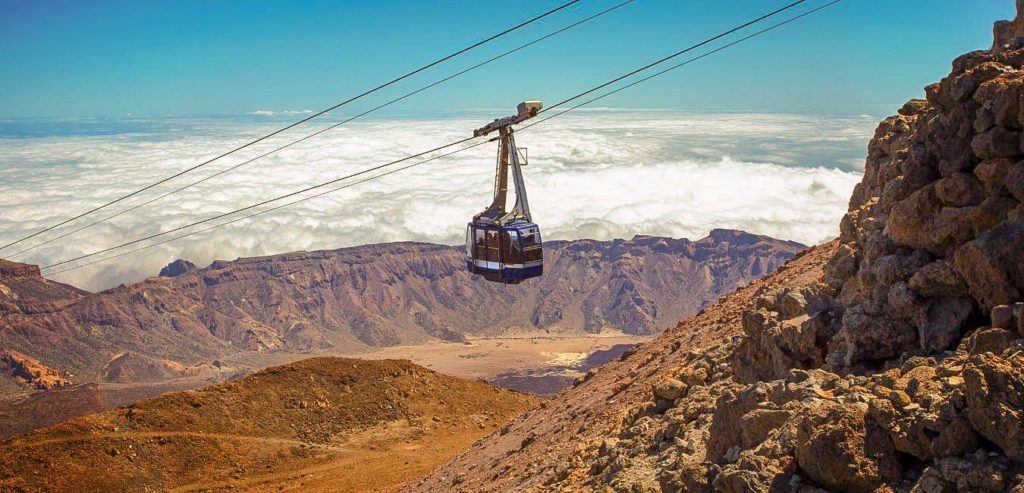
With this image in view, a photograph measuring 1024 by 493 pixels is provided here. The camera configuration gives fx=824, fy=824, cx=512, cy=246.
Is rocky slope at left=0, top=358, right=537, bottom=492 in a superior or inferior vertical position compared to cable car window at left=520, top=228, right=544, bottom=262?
inferior

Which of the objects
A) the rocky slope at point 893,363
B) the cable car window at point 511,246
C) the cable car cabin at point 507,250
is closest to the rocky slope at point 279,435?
the cable car cabin at point 507,250

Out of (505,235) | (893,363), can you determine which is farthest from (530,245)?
(893,363)

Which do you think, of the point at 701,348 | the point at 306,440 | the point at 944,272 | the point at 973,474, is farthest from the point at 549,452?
the point at 306,440

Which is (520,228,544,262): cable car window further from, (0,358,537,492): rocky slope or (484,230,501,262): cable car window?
(0,358,537,492): rocky slope

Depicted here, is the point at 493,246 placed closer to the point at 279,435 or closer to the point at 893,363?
the point at 279,435

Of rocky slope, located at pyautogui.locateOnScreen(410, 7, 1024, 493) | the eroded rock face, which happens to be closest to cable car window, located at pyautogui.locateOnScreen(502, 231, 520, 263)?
rocky slope, located at pyautogui.locateOnScreen(410, 7, 1024, 493)

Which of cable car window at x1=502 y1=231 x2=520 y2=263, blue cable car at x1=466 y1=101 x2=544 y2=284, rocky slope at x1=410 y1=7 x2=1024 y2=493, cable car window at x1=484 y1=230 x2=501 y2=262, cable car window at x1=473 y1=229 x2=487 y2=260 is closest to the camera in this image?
rocky slope at x1=410 y1=7 x2=1024 y2=493

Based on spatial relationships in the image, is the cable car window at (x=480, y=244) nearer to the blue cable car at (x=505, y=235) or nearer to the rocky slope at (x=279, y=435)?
the blue cable car at (x=505, y=235)

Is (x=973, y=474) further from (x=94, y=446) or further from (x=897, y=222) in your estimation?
(x=94, y=446)
